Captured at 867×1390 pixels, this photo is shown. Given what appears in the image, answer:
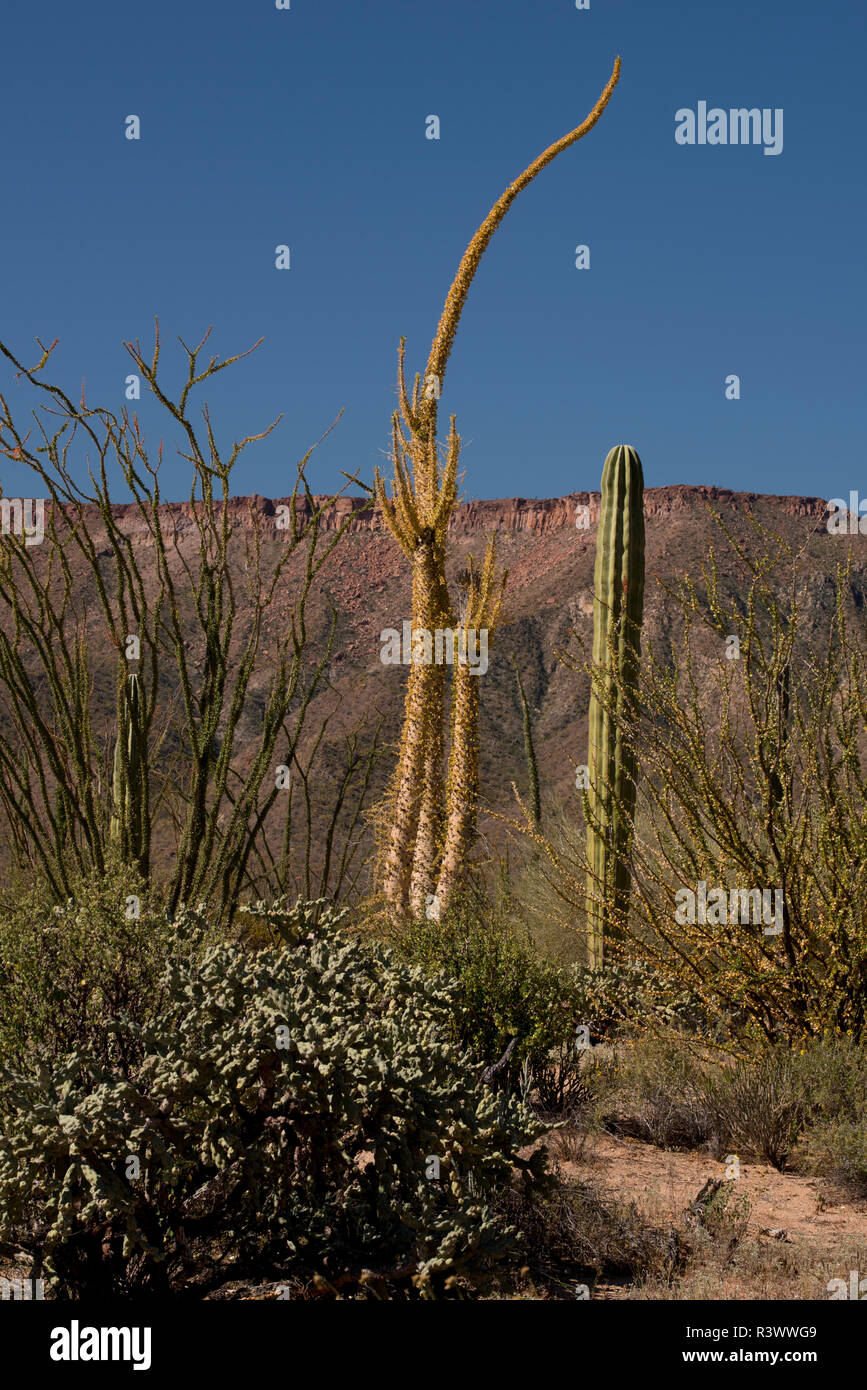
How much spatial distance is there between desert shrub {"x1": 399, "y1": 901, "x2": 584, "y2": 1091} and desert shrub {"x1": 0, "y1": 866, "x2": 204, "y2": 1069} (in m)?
1.77

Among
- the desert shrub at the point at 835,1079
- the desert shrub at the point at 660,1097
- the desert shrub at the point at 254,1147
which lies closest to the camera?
the desert shrub at the point at 254,1147

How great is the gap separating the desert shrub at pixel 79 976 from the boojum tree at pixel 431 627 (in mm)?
4447

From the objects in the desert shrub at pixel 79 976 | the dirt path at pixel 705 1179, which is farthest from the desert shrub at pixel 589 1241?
the desert shrub at pixel 79 976

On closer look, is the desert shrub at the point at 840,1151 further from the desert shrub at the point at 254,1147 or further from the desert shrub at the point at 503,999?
the desert shrub at the point at 254,1147

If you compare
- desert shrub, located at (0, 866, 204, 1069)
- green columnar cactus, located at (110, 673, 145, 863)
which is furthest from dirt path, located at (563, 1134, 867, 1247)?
green columnar cactus, located at (110, 673, 145, 863)

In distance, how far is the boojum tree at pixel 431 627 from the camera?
8547mm

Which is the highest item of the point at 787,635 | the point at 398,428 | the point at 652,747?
the point at 398,428

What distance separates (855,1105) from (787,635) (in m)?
2.06

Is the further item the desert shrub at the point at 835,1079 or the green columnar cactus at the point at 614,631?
the green columnar cactus at the point at 614,631

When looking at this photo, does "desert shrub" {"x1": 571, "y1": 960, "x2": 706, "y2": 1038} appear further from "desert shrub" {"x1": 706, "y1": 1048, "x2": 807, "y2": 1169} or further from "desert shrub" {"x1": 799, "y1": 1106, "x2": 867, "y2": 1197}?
"desert shrub" {"x1": 799, "y1": 1106, "x2": 867, "y2": 1197}

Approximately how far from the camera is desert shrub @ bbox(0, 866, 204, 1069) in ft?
12.0
